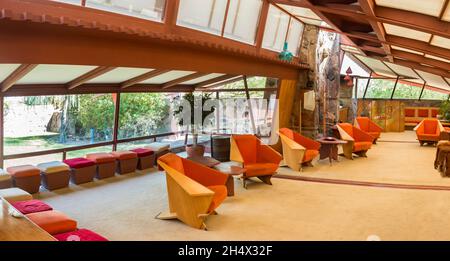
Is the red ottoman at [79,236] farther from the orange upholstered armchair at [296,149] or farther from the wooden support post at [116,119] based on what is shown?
the orange upholstered armchair at [296,149]

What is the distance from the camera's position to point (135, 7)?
18.5 feet

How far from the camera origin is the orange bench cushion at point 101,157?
8146 mm

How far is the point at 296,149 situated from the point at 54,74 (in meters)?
5.00

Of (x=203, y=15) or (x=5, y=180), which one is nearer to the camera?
(x=5, y=180)

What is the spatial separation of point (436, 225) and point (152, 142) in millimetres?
7060

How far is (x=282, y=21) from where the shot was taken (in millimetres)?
10023

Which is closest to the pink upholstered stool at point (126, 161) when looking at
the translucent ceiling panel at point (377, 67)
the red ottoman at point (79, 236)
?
the red ottoman at point (79, 236)

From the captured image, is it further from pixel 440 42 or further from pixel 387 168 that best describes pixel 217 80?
pixel 440 42

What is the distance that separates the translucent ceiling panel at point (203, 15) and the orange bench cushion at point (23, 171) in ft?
11.1

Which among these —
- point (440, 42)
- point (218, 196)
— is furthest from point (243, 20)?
point (218, 196)

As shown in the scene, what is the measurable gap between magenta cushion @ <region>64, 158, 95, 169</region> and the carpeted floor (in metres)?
0.38
